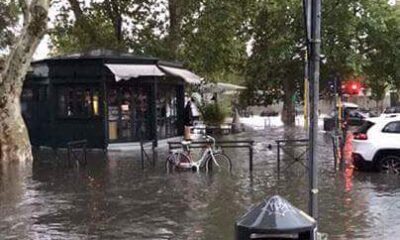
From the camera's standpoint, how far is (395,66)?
1702 inches

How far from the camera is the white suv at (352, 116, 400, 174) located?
55.5 feet

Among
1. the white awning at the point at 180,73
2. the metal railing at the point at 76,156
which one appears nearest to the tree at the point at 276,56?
the white awning at the point at 180,73

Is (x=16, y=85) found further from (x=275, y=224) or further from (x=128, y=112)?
(x=275, y=224)

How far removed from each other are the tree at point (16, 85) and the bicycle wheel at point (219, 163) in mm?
6206

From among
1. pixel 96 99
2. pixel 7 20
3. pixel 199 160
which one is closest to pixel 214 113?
pixel 7 20

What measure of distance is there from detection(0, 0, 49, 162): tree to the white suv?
30.6 ft

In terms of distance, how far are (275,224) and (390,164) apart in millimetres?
12992

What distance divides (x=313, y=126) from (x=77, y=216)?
17.7 feet

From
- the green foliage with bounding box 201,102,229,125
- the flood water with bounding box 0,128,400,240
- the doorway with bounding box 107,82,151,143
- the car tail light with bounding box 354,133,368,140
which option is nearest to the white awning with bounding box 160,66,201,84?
the doorway with bounding box 107,82,151,143

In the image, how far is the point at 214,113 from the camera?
39188 millimetres

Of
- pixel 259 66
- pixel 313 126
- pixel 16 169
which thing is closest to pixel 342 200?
pixel 313 126

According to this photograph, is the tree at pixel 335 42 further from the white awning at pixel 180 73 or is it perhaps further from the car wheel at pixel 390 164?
the car wheel at pixel 390 164

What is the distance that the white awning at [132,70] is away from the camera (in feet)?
80.9

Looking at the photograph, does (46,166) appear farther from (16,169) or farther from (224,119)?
(224,119)
